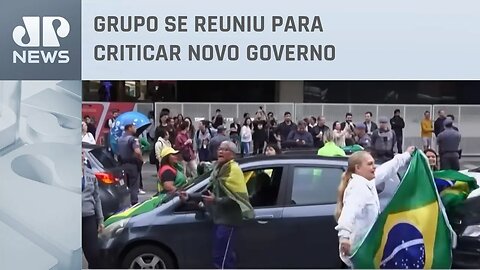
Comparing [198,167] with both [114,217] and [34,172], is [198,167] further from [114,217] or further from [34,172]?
[34,172]

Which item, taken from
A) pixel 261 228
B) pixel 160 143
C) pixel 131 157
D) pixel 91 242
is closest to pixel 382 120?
pixel 261 228

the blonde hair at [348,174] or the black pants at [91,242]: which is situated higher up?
the blonde hair at [348,174]

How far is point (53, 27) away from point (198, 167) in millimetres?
1008

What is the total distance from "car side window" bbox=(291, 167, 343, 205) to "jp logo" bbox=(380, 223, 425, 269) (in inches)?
14.6

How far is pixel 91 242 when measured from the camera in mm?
3783

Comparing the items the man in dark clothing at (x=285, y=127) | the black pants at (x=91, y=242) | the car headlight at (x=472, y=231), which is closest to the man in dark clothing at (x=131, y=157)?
the black pants at (x=91, y=242)

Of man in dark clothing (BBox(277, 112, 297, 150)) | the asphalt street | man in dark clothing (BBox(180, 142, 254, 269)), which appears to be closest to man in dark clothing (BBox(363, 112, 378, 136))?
man in dark clothing (BBox(277, 112, 297, 150))

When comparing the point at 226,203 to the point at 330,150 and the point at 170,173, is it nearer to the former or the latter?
the point at 170,173

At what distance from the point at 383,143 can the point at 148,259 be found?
1300 millimetres

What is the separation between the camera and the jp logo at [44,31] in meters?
3.53

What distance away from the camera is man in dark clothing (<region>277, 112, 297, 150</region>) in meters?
3.74

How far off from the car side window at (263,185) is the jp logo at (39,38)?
1059 mm

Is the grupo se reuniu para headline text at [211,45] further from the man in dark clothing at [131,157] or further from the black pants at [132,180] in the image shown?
the black pants at [132,180]

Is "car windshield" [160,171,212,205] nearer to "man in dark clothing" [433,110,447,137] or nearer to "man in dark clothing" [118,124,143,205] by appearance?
"man in dark clothing" [118,124,143,205]
